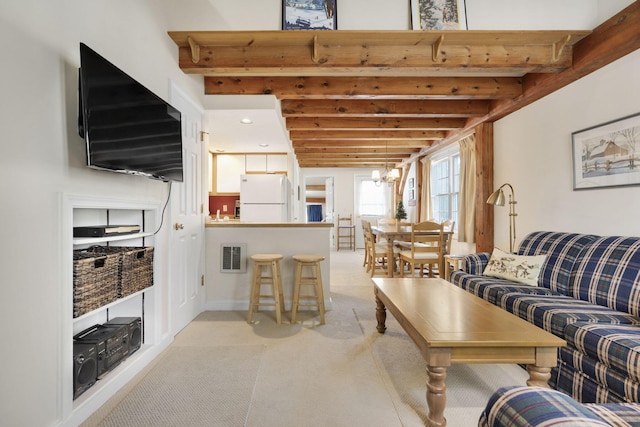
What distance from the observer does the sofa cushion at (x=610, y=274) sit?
1.93 m

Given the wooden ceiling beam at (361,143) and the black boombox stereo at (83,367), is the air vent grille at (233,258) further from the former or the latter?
the wooden ceiling beam at (361,143)

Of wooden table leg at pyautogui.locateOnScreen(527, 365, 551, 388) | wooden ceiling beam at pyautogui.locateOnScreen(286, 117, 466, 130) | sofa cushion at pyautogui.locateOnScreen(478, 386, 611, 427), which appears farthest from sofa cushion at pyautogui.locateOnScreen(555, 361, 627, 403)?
wooden ceiling beam at pyautogui.locateOnScreen(286, 117, 466, 130)

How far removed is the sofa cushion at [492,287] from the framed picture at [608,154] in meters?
1.06

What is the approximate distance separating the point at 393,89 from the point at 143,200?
279 cm

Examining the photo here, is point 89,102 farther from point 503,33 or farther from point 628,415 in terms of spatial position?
point 503,33

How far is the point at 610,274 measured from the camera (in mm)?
2082

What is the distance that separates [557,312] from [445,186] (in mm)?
4365

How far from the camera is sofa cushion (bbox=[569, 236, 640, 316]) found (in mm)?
1933

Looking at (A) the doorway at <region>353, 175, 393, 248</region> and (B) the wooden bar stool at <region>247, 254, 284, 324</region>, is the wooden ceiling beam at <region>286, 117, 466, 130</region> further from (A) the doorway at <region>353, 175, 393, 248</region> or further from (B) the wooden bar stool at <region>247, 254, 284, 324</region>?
(A) the doorway at <region>353, 175, 393, 248</region>

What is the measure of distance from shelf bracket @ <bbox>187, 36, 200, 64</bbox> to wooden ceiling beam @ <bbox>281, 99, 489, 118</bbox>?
1483 mm

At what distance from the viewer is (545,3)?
8.23 feet

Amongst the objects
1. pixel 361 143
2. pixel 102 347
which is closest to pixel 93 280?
pixel 102 347

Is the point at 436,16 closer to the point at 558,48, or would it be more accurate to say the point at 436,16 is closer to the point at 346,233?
the point at 558,48

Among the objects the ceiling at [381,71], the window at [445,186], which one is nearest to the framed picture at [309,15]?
the ceiling at [381,71]
